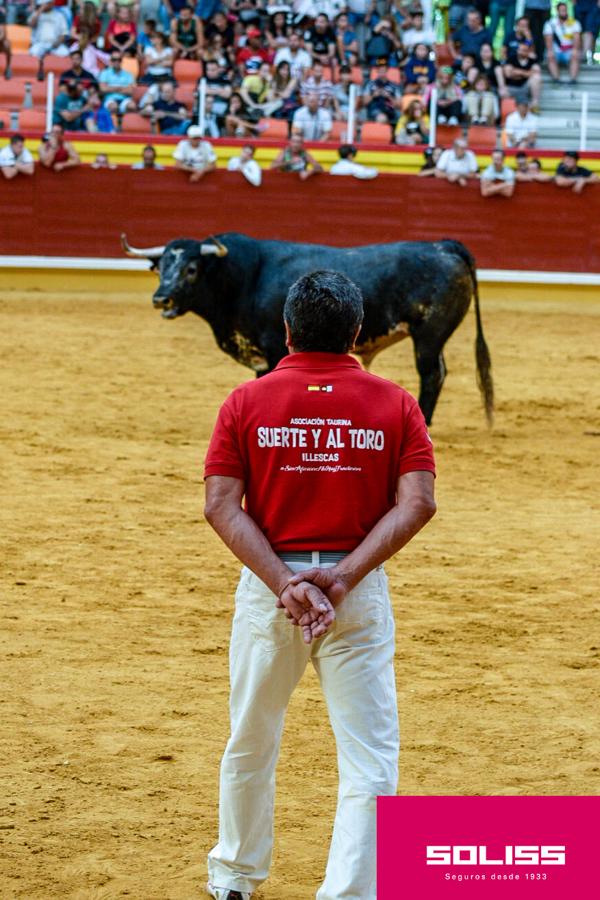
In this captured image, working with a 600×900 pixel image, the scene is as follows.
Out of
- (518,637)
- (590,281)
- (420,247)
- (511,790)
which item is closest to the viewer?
(511,790)

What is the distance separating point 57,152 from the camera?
16625 millimetres

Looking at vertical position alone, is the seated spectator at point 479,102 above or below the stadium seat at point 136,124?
above

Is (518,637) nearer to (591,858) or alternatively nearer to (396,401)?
(396,401)

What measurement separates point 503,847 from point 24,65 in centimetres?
1765

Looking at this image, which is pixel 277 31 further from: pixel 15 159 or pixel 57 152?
pixel 15 159

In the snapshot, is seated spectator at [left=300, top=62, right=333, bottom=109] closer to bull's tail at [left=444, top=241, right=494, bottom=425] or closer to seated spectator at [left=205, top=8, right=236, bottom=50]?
seated spectator at [left=205, top=8, right=236, bottom=50]

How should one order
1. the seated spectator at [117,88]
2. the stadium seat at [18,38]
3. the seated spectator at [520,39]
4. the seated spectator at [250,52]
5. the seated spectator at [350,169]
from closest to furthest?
the seated spectator at [350,169] → the seated spectator at [117,88] → the seated spectator at [250,52] → the seated spectator at [520,39] → the stadium seat at [18,38]

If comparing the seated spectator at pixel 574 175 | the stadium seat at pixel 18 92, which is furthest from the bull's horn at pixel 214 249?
the stadium seat at pixel 18 92

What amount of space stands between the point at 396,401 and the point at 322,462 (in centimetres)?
21

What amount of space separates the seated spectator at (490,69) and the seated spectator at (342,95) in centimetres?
167

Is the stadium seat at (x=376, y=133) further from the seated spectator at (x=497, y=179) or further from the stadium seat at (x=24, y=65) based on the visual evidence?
the stadium seat at (x=24, y=65)

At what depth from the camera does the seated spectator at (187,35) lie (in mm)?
18656

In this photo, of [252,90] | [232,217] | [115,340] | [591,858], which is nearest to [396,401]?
[591,858]

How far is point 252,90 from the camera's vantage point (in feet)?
58.7
